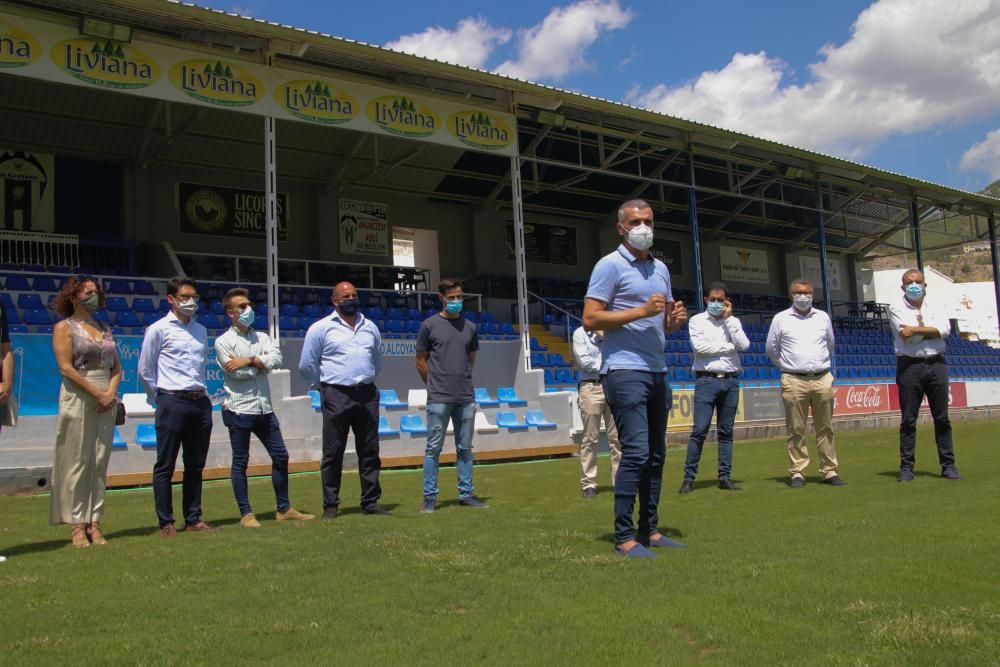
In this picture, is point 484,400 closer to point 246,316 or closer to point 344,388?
point 344,388

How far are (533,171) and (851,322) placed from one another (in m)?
15.5

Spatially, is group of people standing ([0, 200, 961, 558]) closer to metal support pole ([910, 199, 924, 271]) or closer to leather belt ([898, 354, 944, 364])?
leather belt ([898, 354, 944, 364])

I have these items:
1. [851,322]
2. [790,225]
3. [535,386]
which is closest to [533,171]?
[535,386]

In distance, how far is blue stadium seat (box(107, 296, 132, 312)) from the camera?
1415 cm

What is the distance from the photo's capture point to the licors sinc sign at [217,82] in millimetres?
13773

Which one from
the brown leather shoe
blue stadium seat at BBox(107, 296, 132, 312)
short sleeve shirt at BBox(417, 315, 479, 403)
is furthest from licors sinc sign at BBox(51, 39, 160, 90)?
the brown leather shoe

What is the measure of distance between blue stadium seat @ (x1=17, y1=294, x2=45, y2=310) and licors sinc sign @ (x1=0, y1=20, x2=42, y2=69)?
3594 mm

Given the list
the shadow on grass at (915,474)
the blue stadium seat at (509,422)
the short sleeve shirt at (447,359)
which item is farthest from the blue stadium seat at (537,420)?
the short sleeve shirt at (447,359)

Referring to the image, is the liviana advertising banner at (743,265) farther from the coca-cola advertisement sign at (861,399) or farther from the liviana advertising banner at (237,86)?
the liviana advertising banner at (237,86)

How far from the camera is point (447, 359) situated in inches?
278

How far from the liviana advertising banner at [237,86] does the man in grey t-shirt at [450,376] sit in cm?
879

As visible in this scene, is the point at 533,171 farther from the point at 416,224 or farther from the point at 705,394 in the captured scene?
the point at 705,394

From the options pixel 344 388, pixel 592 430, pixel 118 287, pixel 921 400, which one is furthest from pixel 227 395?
pixel 118 287

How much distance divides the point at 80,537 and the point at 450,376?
2.93 metres
